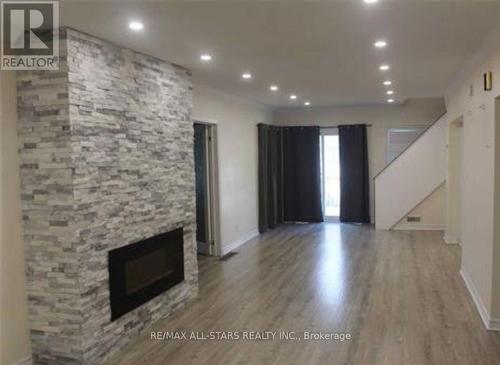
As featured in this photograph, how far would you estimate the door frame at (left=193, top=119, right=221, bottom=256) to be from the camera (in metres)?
7.00

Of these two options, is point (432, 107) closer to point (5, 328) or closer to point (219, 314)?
point (219, 314)

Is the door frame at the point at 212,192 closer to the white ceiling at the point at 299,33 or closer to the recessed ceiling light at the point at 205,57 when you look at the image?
the white ceiling at the point at 299,33

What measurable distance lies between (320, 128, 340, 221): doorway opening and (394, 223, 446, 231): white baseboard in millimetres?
1621

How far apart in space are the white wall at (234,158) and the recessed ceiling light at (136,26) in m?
2.84

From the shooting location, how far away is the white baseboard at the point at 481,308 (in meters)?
3.98

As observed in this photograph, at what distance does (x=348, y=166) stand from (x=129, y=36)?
7033 mm

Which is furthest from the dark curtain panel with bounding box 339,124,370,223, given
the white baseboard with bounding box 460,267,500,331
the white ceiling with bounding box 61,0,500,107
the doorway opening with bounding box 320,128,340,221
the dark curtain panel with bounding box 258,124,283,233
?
the white baseboard with bounding box 460,267,500,331

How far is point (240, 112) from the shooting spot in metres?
8.05

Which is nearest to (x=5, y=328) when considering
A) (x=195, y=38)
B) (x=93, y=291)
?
(x=93, y=291)

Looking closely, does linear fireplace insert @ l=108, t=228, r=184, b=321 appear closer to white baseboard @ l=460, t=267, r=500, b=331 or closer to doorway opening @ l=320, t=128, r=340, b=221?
white baseboard @ l=460, t=267, r=500, b=331

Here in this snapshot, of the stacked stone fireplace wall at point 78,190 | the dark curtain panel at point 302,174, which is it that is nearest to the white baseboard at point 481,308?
the stacked stone fireplace wall at point 78,190

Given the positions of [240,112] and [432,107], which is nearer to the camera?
[240,112]
